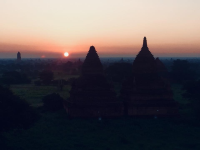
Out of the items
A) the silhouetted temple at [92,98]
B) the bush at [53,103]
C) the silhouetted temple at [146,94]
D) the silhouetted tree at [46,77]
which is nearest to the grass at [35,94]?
the bush at [53,103]

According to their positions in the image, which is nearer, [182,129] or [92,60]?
[182,129]

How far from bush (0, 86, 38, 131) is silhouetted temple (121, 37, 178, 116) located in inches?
329

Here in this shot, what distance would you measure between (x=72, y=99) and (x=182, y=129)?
8.66 m

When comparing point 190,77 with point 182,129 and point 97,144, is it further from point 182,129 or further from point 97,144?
point 97,144

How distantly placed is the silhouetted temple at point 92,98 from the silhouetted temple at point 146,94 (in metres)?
1.27

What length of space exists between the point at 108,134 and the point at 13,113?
20.1ft

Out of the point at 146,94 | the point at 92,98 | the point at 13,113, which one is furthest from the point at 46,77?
the point at 13,113

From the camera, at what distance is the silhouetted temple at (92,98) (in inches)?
881

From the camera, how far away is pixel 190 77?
57.3 meters

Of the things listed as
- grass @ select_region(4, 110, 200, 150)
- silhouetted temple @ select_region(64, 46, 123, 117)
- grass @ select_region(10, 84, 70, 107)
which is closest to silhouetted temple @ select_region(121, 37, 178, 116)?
grass @ select_region(4, 110, 200, 150)

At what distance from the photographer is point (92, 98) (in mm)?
22672

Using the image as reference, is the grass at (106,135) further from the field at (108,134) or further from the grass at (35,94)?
the grass at (35,94)

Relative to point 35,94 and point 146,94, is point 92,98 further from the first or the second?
point 35,94

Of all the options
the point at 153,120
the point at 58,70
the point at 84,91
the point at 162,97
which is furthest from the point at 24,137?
the point at 58,70
